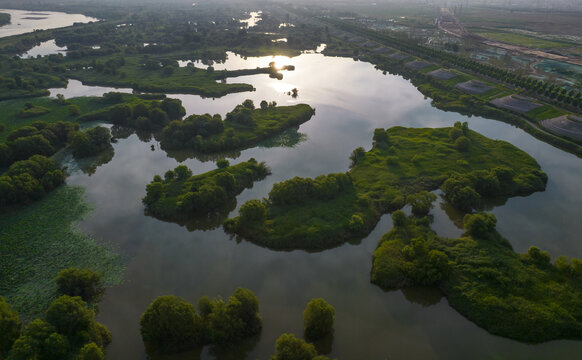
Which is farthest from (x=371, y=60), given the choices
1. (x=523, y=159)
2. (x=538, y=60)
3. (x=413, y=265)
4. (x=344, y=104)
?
(x=413, y=265)

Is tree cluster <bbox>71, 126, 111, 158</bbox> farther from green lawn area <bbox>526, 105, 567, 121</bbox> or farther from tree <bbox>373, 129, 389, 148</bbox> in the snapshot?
green lawn area <bbox>526, 105, 567, 121</bbox>

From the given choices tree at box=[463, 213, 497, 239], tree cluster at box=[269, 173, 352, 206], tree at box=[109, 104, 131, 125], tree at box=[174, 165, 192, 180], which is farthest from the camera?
tree at box=[109, 104, 131, 125]

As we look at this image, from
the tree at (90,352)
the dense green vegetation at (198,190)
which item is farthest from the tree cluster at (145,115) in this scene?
the tree at (90,352)

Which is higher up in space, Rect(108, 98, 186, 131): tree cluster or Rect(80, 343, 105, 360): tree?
Rect(108, 98, 186, 131): tree cluster

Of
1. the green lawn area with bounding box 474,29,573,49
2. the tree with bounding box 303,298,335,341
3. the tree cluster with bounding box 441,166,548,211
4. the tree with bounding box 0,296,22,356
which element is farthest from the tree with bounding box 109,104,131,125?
the green lawn area with bounding box 474,29,573,49

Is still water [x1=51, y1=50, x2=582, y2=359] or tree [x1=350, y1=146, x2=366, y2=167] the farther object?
tree [x1=350, y1=146, x2=366, y2=167]

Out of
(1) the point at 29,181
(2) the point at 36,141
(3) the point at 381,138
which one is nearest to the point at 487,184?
(3) the point at 381,138
